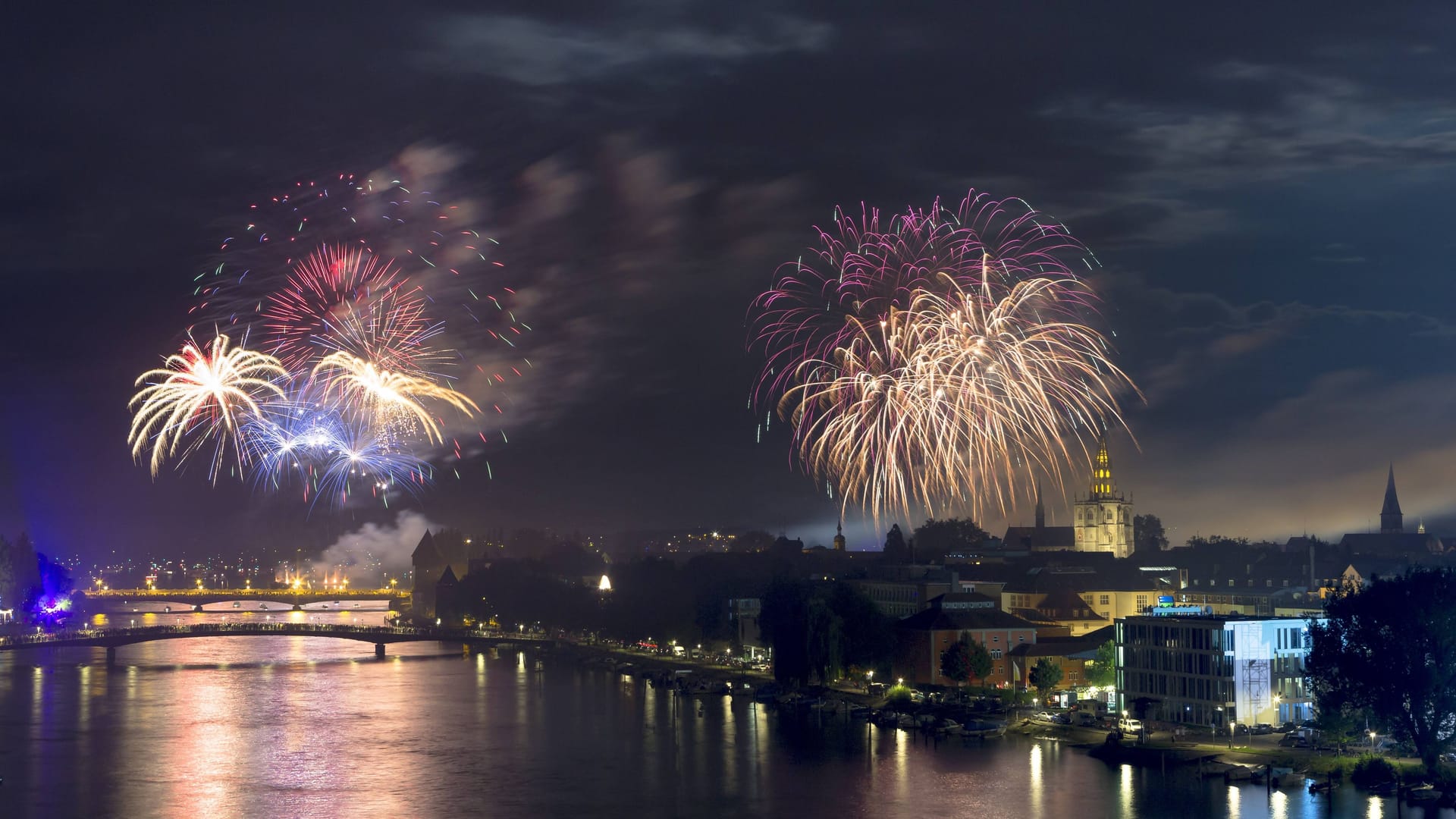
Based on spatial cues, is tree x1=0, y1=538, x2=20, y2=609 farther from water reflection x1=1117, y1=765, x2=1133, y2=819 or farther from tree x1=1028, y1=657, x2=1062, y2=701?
water reflection x1=1117, y1=765, x2=1133, y2=819

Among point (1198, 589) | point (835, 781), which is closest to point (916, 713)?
point (835, 781)

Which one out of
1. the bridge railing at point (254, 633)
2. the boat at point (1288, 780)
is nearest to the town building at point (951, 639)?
the boat at point (1288, 780)

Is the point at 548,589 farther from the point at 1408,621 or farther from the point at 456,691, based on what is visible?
the point at 1408,621

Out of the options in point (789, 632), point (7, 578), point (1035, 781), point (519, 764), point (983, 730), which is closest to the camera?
point (1035, 781)

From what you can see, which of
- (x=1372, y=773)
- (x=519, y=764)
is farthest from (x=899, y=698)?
(x=1372, y=773)

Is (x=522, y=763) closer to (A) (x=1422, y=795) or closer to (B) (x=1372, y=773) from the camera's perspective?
(B) (x=1372, y=773)

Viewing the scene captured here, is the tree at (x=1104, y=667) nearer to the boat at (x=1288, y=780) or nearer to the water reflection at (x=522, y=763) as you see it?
the water reflection at (x=522, y=763)
